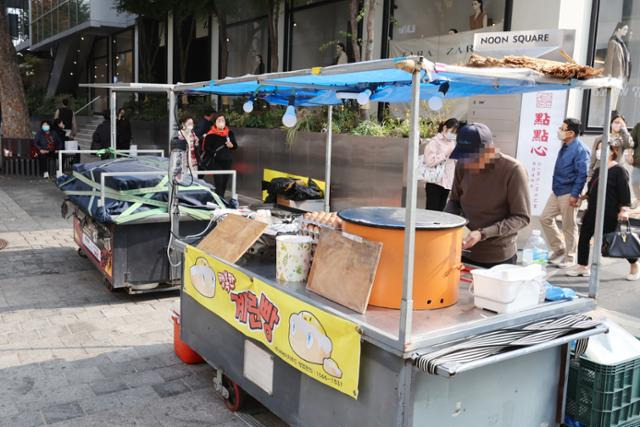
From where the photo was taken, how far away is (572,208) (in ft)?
26.2

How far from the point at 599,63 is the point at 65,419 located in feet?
31.3

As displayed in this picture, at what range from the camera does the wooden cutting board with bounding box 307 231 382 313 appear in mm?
3348

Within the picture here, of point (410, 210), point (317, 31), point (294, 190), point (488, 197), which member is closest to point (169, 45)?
point (317, 31)

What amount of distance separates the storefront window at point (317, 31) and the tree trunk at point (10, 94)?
788 centimetres

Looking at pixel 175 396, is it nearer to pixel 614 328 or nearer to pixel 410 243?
pixel 410 243

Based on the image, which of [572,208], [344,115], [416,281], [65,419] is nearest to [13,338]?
[65,419]

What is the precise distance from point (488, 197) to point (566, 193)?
4096 millimetres

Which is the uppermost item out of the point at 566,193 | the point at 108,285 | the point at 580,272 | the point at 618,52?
the point at 618,52

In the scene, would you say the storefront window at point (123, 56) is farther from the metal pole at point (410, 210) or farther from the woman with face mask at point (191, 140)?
the metal pole at point (410, 210)

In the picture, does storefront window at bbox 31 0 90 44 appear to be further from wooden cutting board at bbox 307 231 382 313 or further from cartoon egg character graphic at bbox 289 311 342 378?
cartoon egg character graphic at bbox 289 311 342 378

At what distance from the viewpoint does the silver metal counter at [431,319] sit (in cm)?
299

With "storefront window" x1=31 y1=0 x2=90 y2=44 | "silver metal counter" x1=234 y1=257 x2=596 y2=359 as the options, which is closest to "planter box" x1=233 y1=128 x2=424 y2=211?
"silver metal counter" x1=234 y1=257 x2=596 y2=359

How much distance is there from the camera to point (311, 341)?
11.2 feet

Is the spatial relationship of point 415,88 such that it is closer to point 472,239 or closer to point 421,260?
point 421,260
